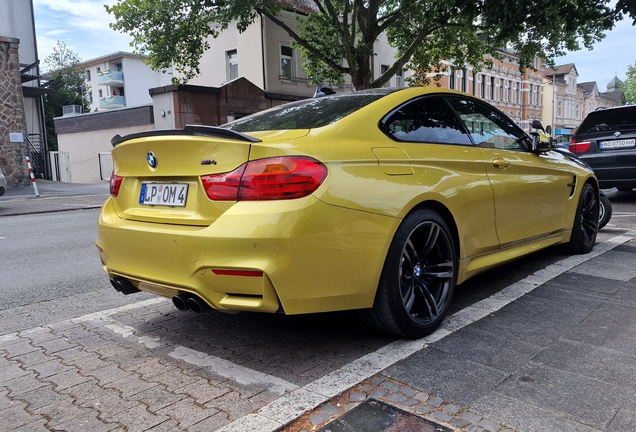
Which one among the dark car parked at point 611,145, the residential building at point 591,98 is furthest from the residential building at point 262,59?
the residential building at point 591,98

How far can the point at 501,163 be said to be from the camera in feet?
12.5

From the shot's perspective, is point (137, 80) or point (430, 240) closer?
point (430, 240)

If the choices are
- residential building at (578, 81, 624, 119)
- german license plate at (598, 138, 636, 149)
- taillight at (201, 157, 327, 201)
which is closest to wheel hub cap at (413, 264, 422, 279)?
taillight at (201, 157, 327, 201)

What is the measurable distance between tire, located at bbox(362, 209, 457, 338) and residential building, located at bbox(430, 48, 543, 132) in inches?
1581

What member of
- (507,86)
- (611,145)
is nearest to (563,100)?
(507,86)

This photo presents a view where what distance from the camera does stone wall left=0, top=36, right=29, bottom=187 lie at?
19.2m

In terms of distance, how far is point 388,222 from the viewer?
277 centimetres

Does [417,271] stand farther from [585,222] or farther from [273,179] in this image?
[585,222]

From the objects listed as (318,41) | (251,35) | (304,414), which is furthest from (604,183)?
(251,35)

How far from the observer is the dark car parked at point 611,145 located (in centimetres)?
934

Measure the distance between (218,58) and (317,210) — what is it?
26.5 meters

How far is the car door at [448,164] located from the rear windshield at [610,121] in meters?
7.36

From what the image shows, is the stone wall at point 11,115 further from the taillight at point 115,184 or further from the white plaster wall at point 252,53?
the taillight at point 115,184

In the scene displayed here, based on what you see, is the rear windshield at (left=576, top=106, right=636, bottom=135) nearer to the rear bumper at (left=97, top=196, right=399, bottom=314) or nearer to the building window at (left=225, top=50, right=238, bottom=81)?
the rear bumper at (left=97, top=196, right=399, bottom=314)
